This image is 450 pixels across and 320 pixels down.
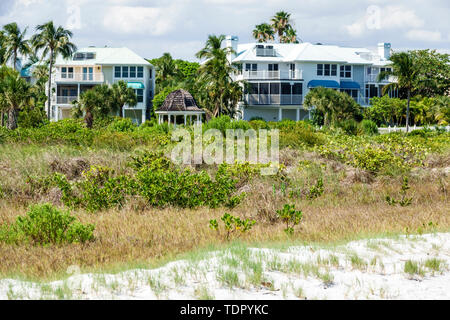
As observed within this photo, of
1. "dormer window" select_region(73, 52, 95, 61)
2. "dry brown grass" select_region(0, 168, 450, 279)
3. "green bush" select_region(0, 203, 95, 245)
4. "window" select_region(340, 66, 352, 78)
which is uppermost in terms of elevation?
"dormer window" select_region(73, 52, 95, 61)

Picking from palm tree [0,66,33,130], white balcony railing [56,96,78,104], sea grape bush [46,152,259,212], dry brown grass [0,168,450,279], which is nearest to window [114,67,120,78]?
white balcony railing [56,96,78,104]

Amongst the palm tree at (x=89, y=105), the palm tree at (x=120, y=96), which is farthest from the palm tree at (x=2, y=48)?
the palm tree at (x=89, y=105)

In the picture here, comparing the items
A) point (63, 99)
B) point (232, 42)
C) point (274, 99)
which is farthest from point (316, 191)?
point (63, 99)

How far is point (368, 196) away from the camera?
49.3 ft

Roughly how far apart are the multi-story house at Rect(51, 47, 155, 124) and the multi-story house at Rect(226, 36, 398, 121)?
10226 millimetres

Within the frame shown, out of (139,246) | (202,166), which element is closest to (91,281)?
(139,246)

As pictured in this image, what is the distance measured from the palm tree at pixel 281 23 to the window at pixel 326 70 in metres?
17.0

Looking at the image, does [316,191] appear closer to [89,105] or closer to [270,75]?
[89,105]

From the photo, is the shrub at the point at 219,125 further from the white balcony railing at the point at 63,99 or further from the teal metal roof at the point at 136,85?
the white balcony railing at the point at 63,99

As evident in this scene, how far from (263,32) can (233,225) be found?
6859 centimetres

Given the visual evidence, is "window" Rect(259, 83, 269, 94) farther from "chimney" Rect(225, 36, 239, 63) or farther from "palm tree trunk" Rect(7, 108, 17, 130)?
"palm tree trunk" Rect(7, 108, 17, 130)

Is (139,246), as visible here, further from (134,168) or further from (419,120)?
(419,120)

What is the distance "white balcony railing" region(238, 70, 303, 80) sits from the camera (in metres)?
60.3

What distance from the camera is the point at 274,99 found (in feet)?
196
